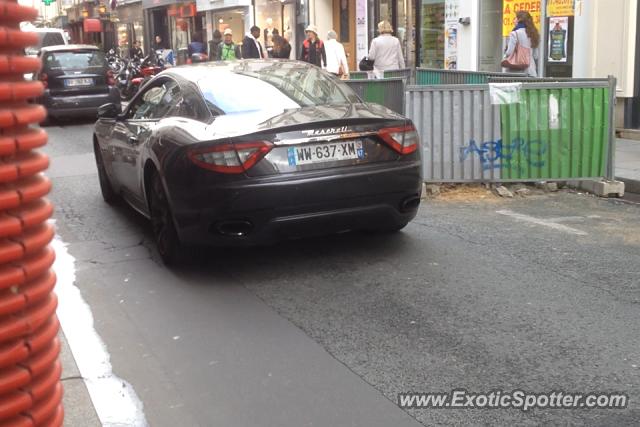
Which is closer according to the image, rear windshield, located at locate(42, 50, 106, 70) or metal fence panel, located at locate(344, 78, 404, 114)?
metal fence panel, located at locate(344, 78, 404, 114)

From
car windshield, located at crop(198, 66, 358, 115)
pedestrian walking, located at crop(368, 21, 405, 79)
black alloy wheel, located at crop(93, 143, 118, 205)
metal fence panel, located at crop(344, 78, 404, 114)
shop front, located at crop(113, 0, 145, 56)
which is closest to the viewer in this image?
car windshield, located at crop(198, 66, 358, 115)

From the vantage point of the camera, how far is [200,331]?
4.63 meters

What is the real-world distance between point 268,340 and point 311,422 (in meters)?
1.03

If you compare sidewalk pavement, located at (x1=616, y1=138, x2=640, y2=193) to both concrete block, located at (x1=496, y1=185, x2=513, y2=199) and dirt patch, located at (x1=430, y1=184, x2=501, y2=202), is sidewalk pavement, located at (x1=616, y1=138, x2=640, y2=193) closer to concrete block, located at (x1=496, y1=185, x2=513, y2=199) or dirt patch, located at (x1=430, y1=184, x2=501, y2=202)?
concrete block, located at (x1=496, y1=185, x2=513, y2=199)

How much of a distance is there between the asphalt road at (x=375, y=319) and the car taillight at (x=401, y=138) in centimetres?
84

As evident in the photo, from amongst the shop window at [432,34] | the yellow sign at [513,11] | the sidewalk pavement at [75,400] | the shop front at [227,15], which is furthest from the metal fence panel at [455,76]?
the shop front at [227,15]

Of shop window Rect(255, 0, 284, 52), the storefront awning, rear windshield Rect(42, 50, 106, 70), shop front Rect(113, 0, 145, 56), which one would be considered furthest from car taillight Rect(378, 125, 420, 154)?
the storefront awning

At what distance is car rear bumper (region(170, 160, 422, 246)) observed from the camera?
5293 mm

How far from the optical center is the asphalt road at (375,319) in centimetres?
366

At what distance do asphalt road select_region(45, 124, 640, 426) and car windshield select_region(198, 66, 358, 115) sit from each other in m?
1.18

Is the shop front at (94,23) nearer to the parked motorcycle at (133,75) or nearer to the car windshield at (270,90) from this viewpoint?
the parked motorcycle at (133,75)

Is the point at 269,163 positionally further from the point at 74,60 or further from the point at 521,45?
the point at 74,60

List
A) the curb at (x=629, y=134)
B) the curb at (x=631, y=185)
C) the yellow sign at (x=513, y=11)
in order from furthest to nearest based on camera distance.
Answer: the yellow sign at (x=513, y=11) < the curb at (x=629, y=134) < the curb at (x=631, y=185)

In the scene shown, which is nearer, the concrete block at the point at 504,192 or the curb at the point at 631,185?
the concrete block at the point at 504,192
